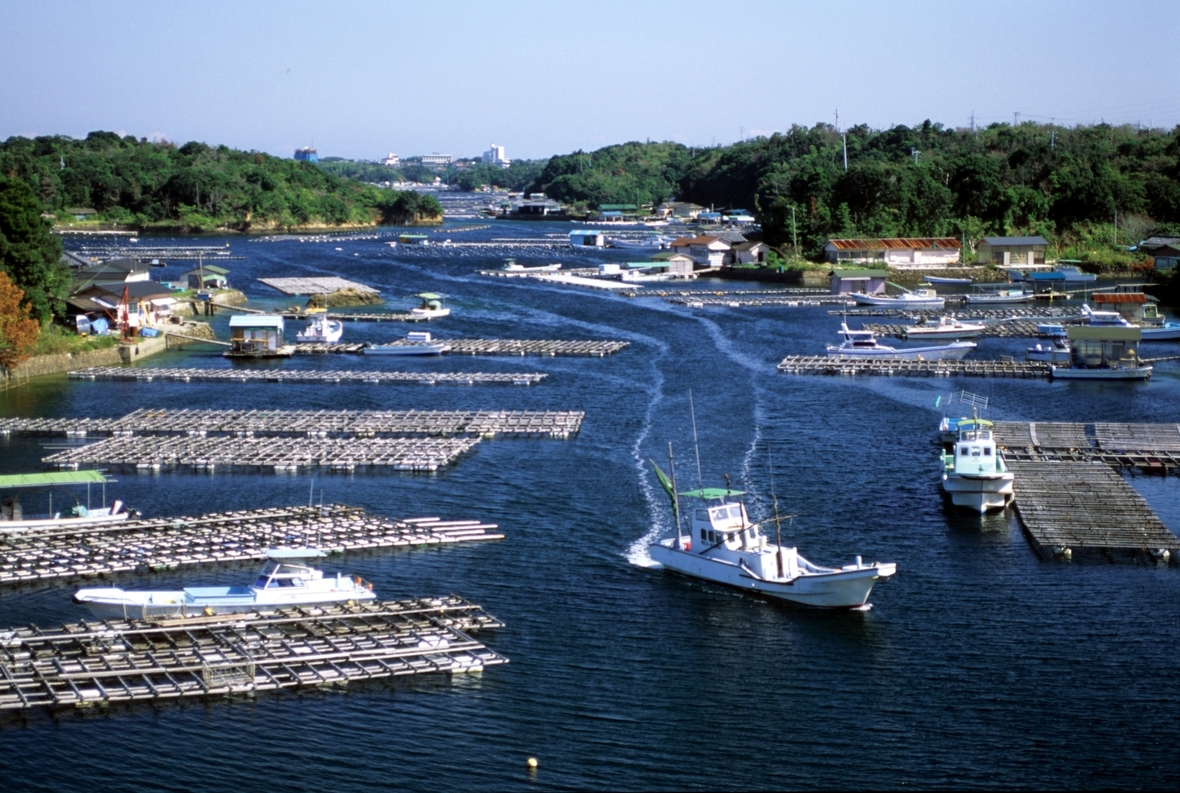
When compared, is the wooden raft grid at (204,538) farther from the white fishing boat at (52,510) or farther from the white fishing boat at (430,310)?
the white fishing boat at (430,310)

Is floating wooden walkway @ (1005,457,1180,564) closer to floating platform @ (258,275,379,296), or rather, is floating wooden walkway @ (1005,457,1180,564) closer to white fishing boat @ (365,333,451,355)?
white fishing boat @ (365,333,451,355)

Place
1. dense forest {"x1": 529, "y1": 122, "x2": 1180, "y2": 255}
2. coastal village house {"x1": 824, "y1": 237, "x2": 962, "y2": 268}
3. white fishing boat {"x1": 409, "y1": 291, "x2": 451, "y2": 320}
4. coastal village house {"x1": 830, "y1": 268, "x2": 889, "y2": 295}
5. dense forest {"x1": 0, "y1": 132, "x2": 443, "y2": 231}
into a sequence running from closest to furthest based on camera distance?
1. white fishing boat {"x1": 409, "y1": 291, "x2": 451, "y2": 320}
2. coastal village house {"x1": 830, "y1": 268, "x2": 889, "y2": 295}
3. coastal village house {"x1": 824, "y1": 237, "x2": 962, "y2": 268}
4. dense forest {"x1": 529, "y1": 122, "x2": 1180, "y2": 255}
5. dense forest {"x1": 0, "y1": 132, "x2": 443, "y2": 231}

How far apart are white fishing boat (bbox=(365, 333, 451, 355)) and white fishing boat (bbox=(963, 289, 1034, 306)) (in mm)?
22663

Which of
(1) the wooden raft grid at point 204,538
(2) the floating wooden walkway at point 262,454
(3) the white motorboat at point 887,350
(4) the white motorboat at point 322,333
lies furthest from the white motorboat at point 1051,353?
(1) the wooden raft grid at point 204,538

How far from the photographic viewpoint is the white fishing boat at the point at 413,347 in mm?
37531

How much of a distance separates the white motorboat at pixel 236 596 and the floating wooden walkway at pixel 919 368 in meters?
20.5

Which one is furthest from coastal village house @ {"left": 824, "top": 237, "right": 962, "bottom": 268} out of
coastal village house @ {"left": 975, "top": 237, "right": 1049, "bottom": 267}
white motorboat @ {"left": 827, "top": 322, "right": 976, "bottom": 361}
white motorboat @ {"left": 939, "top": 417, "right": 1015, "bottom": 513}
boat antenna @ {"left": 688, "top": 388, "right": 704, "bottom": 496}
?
white motorboat @ {"left": 939, "top": 417, "right": 1015, "bottom": 513}

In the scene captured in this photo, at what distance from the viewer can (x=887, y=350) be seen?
36.9 metres

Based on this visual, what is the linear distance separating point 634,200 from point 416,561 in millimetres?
115796

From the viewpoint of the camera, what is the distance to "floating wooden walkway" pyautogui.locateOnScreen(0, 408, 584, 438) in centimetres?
2628

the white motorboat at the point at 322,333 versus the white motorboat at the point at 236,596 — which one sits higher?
the white motorboat at the point at 322,333

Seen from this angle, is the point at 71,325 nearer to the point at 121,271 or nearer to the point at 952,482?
the point at 121,271

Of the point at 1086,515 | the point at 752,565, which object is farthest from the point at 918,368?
the point at 752,565

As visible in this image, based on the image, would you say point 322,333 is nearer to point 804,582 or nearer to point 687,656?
point 804,582
